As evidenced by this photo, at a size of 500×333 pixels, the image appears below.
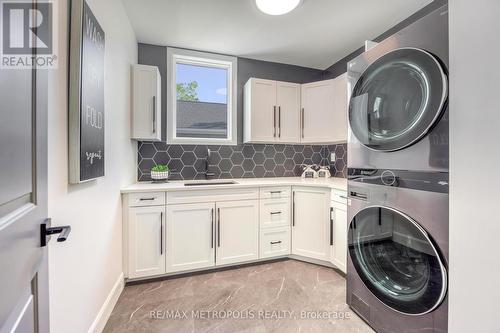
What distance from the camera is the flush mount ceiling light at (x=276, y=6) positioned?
1.71 meters

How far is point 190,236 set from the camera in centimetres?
198

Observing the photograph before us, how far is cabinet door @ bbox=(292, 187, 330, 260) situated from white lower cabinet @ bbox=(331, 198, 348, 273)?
0.08 meters

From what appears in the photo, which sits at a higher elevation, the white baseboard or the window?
the window

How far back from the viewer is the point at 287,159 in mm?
2953

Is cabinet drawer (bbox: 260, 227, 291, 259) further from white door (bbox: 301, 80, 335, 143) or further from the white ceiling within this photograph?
the white ceiling

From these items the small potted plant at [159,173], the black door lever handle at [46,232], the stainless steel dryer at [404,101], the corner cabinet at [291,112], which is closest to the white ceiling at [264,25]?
the corner cabinet at [291,112]

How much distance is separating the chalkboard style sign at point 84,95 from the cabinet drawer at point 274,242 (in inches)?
64.0

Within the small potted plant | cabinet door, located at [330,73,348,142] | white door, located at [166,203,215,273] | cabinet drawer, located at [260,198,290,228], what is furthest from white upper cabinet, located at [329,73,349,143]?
the small potted plant

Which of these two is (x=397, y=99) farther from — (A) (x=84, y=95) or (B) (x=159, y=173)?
(B) (x=159, y=173)

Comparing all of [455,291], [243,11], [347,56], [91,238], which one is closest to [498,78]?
[455,291]

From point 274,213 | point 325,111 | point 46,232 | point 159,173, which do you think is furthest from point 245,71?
point 46,232

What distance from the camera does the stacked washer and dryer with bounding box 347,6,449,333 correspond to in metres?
0.98

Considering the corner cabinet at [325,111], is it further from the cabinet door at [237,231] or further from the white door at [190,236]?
the white door at [190,236]

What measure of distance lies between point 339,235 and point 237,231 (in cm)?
99
